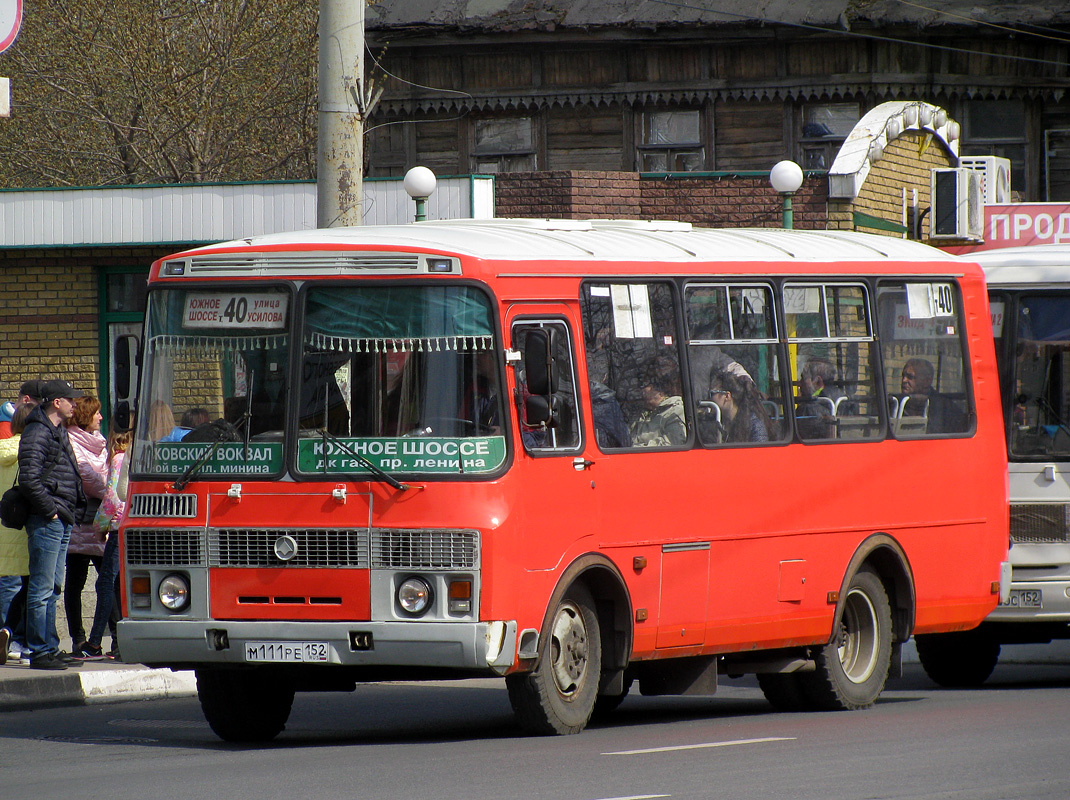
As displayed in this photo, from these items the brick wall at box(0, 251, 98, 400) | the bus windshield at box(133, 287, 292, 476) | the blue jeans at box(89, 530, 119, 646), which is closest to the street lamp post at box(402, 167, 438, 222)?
the brick wall at box(0, 251, 98, 400)

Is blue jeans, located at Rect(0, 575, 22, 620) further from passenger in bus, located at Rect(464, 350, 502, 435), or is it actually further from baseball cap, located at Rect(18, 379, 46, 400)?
passenger in bus, located at Rect(464, 350, 502, 435)

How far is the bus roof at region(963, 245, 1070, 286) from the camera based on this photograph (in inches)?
517

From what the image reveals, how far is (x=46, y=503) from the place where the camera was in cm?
1217

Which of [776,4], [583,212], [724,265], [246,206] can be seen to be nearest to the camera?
[724,265]

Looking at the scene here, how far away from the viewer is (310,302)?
30.9 ft

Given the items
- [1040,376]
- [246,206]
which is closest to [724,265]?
[1040,376]

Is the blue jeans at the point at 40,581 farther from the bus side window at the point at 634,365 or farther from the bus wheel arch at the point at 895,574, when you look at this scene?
the bus wheel arch at the point at 895,574

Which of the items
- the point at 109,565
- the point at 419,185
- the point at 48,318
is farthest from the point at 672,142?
the point at 109,565

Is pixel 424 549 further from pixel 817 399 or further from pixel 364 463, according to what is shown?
pixel 817 399

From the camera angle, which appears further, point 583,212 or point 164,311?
point 583,212

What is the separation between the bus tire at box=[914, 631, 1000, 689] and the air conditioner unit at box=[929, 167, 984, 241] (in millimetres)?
9404

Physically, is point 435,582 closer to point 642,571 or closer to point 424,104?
point 642,571

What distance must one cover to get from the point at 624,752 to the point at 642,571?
49.0 inches

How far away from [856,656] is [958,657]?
2.16 metres
